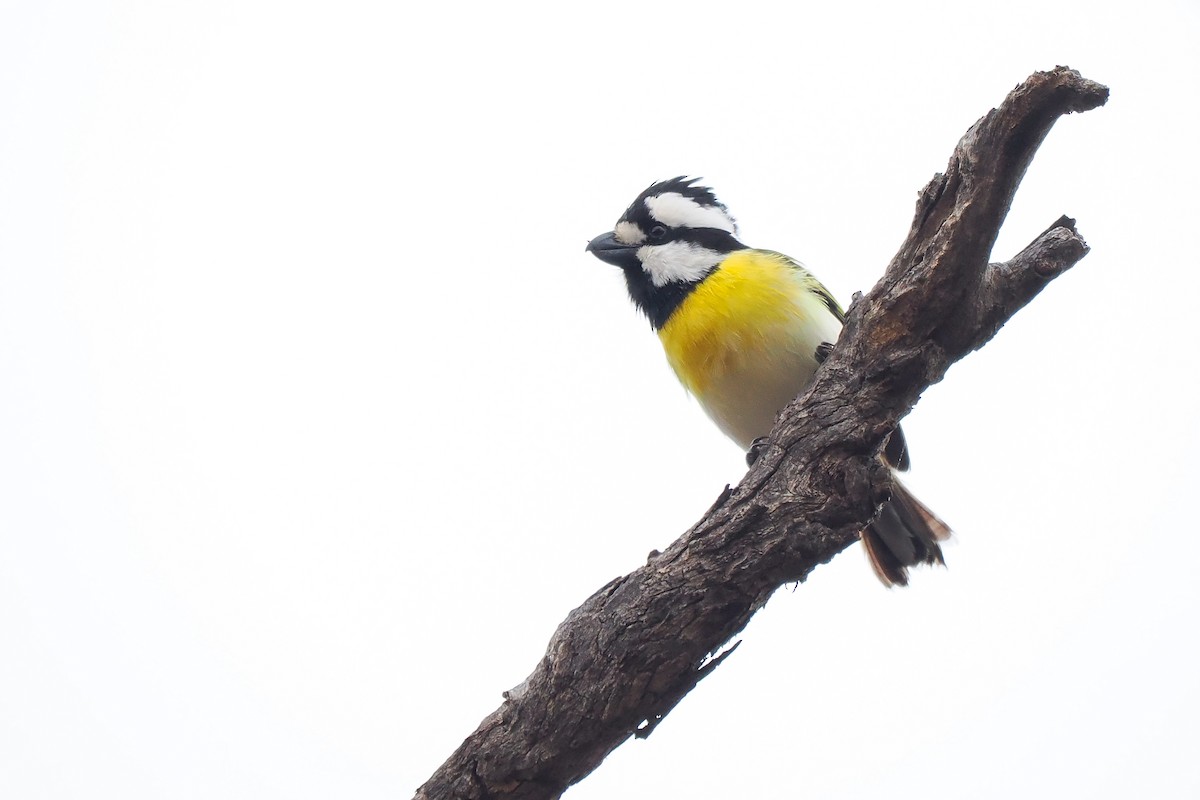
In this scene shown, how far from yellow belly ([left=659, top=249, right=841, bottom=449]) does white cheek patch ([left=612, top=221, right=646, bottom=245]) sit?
2.14 ft

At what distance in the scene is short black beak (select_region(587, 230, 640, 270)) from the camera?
6.26m

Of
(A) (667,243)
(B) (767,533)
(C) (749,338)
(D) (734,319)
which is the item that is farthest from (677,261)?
(B) (767,533)

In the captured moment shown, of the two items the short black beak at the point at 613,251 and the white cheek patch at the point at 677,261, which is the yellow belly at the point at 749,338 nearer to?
the white cheek patch at the point at 677,261

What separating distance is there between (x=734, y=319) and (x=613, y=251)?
1226mm

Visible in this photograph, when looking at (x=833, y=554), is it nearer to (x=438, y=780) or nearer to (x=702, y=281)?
(x=438, y=780)

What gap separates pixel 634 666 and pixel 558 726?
14.4 inches

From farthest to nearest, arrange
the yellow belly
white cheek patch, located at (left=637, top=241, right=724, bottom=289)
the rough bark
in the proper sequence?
white cheek patch, located at (left=637, top=241, right=724, bottom=289) → the yellow belly → the rough bark

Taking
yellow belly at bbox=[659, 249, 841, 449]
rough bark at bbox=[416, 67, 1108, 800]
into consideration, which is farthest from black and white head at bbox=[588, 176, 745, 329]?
rough bark at bbox=[416, 67, 1108, 800]

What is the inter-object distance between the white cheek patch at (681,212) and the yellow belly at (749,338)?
1.62ft

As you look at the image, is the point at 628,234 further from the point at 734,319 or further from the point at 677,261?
the point at 734,319

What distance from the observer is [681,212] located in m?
→ 6.27

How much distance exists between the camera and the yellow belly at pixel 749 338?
17.3ft

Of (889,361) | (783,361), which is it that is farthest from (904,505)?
(889,361)

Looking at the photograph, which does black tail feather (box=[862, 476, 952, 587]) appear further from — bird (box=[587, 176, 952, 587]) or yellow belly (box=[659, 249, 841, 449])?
yellow belly (box=[659, 249, 841, 449])
